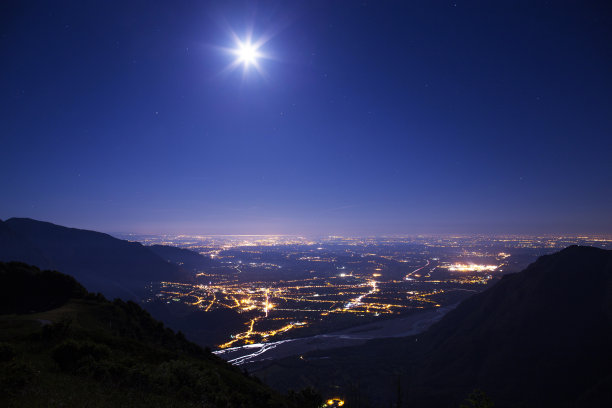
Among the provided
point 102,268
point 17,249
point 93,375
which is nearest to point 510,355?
point 93,375

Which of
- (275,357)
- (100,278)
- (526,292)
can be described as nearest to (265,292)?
(275,357)

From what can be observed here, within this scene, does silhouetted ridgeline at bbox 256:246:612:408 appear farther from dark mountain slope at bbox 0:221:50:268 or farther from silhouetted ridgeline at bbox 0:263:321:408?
dark mountain slope at bbox 0:221:50:268

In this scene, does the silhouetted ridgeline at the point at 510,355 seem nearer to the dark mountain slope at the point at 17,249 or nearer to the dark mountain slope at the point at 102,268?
the dark mountain slope at the point at 102,268

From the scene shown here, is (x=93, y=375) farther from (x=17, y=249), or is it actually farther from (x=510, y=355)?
(x=17, y=249)

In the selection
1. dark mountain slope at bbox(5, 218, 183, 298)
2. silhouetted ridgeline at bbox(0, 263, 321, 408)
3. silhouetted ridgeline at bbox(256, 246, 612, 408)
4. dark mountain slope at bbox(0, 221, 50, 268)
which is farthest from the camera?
dark mountain slope at bbox(5, 218, 183, 298)

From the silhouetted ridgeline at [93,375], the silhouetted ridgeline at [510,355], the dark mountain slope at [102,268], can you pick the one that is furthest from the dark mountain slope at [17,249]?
the silhouetted ridgeline at [510,355]

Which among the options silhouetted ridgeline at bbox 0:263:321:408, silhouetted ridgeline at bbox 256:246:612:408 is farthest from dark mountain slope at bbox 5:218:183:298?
silhouetted ridgeline at bbox 0:263:321:408

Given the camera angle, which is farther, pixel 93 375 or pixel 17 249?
pixel 17 249

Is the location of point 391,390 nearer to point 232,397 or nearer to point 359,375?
point 359,375

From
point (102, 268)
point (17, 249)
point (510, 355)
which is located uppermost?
point (17, 249)
